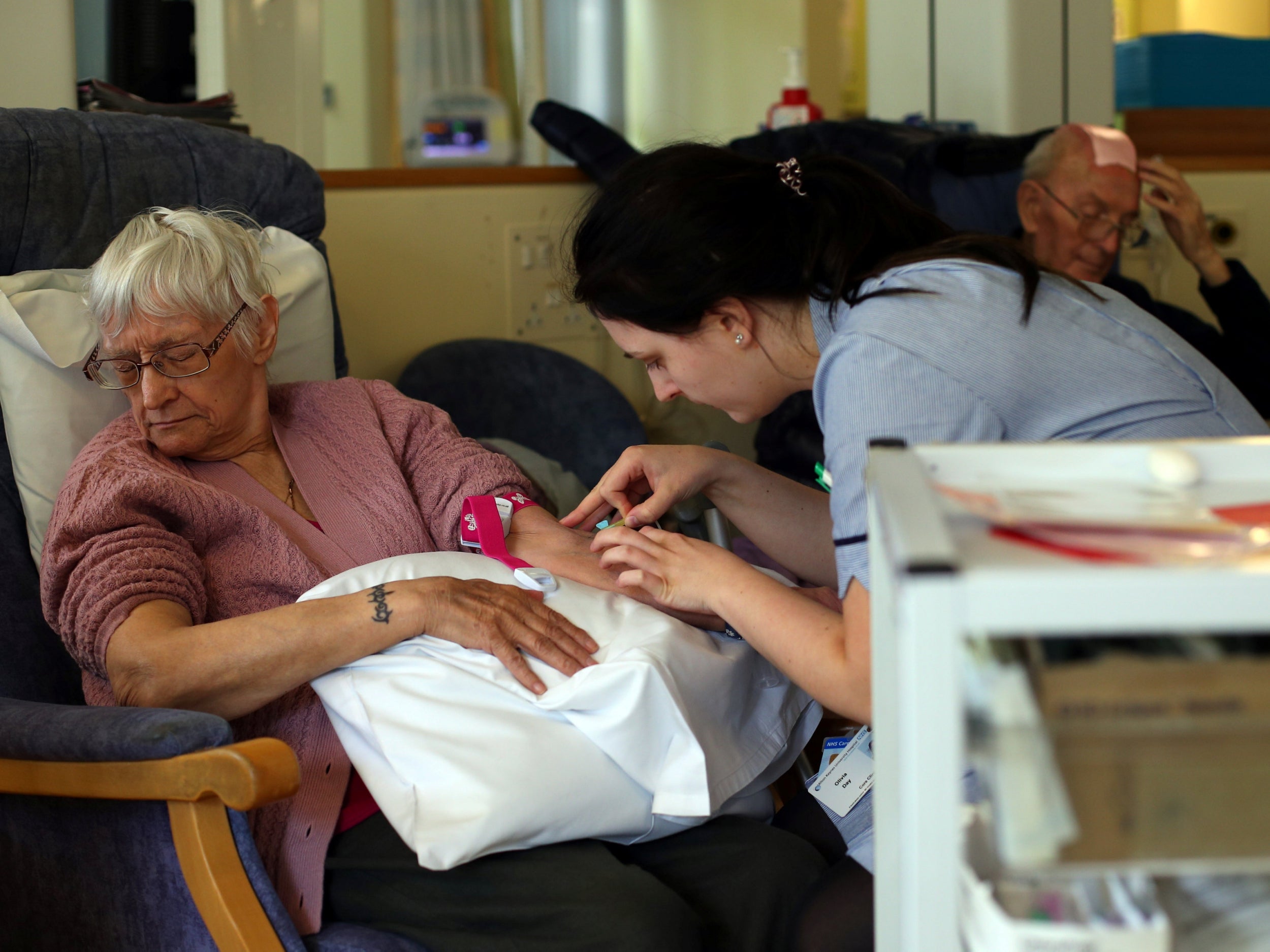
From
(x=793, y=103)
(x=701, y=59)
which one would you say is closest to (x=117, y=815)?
(x=793, y=103)

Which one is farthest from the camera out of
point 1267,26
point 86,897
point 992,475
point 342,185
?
point 1267,26

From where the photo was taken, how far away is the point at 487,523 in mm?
1555

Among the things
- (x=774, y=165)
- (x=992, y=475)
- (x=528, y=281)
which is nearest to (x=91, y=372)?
(x=774, y=165)

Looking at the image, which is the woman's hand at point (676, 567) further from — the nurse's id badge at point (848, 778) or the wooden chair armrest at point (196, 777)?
the wooden chair armrest at point (196, 777)

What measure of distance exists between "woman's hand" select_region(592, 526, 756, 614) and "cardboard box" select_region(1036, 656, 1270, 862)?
0.60 metres

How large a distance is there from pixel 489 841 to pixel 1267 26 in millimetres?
4209

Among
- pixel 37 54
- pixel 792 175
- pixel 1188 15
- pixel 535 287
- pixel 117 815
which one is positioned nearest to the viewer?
pixel 117 815

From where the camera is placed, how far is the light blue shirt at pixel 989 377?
1076 millimetres

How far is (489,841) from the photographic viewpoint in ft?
3.79

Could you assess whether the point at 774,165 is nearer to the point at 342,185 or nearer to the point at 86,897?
the point at 86,897

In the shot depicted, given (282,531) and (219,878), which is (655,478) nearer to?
(282,531)

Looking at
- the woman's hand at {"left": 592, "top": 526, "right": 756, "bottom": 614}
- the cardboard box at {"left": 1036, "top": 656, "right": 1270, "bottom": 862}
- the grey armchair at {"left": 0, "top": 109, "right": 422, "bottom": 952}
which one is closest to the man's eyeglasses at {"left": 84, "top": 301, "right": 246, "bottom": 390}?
the grey armchair at {"left": 0, "top": 109, "right": 422, "bottom": 952}

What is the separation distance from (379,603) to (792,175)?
2.12 ft

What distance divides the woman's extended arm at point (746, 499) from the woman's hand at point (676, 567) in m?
0.20
